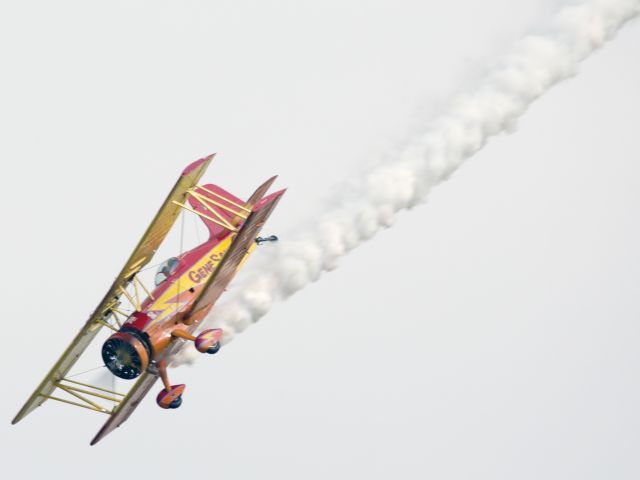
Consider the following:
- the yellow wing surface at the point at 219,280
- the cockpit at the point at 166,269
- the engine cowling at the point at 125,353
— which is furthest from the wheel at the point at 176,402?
the cockpit at the point at 166,269

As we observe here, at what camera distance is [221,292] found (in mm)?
40438

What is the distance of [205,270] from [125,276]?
2656 mm

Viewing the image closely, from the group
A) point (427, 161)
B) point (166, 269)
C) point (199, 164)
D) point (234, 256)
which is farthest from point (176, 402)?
point (427, 161)

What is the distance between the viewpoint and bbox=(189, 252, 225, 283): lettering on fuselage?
134 ft

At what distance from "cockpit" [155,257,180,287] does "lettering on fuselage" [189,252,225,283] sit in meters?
0.52

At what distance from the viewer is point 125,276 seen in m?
39.4

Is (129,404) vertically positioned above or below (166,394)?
below

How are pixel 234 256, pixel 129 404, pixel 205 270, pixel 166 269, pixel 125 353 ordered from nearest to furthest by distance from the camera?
pixel 125 353 → pixel 234 256 → pixel 166 269 → pixel 205 270 → pixel 129 404

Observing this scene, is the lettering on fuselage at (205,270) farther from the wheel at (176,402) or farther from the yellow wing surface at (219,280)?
the wheel at (176,402)

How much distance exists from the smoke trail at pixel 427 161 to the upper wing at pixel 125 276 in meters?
2.99

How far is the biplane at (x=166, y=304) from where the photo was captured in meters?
38.4

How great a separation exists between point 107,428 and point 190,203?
7.01m

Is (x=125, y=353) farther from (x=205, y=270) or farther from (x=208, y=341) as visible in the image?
(x=205, y=270)

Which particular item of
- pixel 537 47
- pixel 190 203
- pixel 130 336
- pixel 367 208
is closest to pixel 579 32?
pixel 537 47
